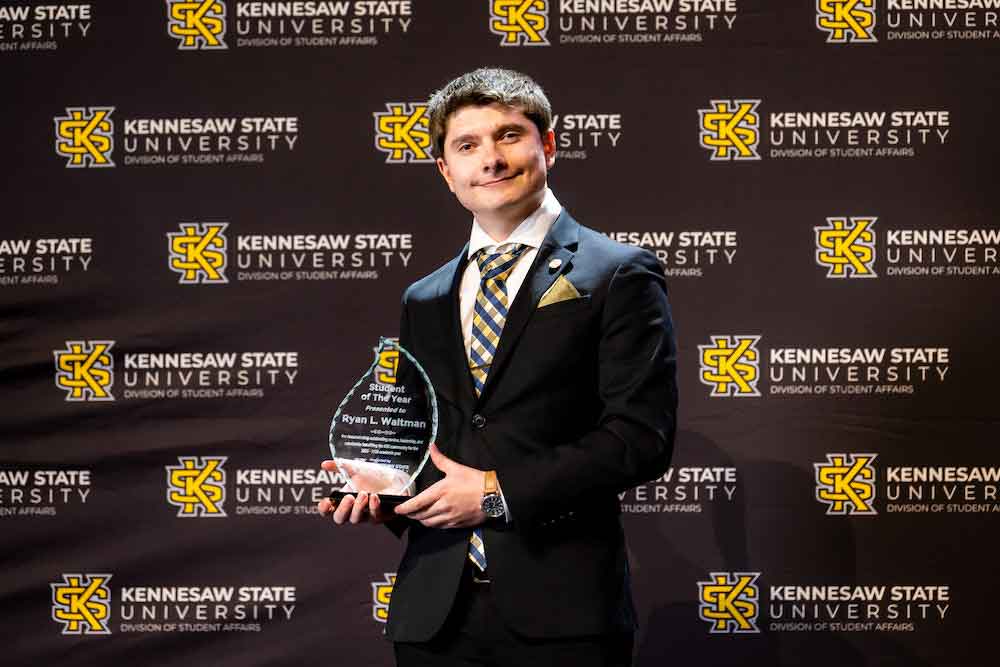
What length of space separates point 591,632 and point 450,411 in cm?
47

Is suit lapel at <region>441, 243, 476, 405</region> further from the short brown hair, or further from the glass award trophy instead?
the short brown hair

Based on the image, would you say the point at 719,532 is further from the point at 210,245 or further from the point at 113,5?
the point at 113,5

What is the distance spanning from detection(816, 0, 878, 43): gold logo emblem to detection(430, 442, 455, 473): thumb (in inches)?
97.0

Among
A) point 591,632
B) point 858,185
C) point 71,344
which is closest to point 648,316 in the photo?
point 591,632

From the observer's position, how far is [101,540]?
3453mm

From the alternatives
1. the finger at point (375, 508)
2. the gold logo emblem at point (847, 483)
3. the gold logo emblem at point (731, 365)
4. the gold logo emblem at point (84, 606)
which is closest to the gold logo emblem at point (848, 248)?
the gold logo emblem at point (731, 365)

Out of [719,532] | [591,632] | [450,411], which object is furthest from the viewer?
[719,532]

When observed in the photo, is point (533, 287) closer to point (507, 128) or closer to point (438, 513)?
point (507, 128)

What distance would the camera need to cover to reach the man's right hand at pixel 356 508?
1.71 meters

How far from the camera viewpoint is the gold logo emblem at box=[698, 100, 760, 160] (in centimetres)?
340

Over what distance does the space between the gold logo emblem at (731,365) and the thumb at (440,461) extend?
1863 millimetres

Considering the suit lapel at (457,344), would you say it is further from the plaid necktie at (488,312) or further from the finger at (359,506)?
the finger at (359,506)

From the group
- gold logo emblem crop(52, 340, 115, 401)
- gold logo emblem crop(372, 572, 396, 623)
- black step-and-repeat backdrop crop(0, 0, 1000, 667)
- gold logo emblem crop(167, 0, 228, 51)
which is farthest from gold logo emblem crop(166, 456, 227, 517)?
gold logo emblem crop(167, 0, 228, 51)

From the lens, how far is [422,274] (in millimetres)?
3430
